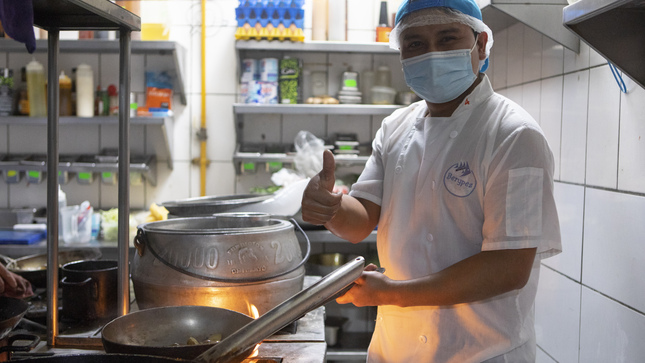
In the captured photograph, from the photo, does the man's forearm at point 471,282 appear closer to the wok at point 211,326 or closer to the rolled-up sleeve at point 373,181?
the wok at point 211,326

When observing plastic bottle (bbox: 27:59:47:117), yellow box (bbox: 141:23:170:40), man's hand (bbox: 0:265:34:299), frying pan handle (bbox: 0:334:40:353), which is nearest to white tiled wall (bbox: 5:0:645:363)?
yellow box (bbox: 141:23:170:40)

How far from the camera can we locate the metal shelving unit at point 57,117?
4.42ft

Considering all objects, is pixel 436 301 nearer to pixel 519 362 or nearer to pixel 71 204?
pixel 519 362

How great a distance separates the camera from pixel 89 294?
150 cm

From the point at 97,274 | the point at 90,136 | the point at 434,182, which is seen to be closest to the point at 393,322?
the point at 434,182

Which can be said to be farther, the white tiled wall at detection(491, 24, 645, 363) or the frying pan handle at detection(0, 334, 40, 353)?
the white tiled wall at detection(491, 24, 645, 363)

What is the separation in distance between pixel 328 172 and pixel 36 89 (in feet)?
9.37

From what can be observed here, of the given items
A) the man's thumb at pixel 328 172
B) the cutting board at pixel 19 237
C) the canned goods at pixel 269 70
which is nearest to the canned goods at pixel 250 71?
the canned goods at pixel 269 70

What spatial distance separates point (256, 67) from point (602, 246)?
2.39 metres

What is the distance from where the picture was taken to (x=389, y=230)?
5.16ft

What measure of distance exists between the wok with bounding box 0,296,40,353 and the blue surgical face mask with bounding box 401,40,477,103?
1.10 m

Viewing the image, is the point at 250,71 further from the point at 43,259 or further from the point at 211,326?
the point at 211,326

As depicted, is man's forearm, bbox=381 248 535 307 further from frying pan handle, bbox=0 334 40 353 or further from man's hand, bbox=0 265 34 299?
man's hand, bbox=0 265 34 299

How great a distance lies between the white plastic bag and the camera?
354 cm
